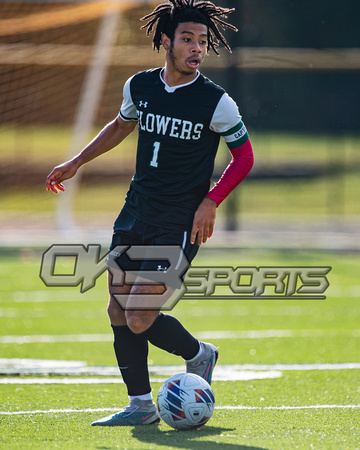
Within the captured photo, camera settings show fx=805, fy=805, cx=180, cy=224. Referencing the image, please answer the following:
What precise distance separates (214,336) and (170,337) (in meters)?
2.76

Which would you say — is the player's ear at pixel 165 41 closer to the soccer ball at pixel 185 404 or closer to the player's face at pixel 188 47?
the player's face at pixel 188 47

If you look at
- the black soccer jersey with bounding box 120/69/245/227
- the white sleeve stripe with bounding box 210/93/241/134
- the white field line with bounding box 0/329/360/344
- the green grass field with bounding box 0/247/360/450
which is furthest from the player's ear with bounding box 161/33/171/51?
the white field line with bounding box 0/329/360/344

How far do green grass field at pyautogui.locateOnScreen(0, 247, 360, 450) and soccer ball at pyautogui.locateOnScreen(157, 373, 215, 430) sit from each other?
0.06 meters

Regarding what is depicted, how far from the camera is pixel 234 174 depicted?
159 inches

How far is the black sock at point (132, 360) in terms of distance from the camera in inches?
164

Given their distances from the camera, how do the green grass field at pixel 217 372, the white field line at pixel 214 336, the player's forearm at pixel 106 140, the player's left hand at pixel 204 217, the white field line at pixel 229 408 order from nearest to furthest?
the green grass field at pixel 217 372
the player's left hand at pixel 204 217
the white field line at pixel 229 408
the player's forearm at pixel 106 140
the white field line at pixel 214 336

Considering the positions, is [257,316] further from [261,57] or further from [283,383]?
[261,57]

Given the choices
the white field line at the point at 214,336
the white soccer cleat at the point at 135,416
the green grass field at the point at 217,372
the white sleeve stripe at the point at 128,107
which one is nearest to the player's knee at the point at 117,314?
the white soccer cleat at the point at 135,416

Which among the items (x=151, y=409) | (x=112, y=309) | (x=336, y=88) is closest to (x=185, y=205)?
(x=112, y=309)

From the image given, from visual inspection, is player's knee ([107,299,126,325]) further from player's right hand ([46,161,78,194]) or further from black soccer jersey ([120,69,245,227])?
player's right hand ([46,161,78,194])

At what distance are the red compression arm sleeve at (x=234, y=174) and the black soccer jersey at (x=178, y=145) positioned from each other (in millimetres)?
102

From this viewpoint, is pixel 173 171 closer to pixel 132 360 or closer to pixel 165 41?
pixel 165 41

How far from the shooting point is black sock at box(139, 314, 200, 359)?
161 inches

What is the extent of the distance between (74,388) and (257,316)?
125 inches
